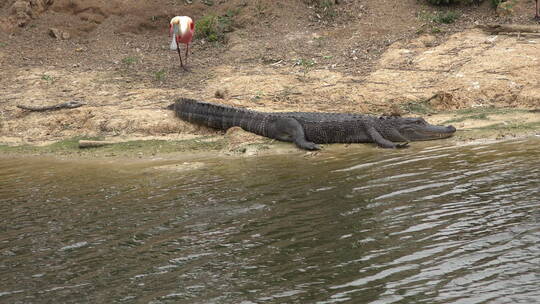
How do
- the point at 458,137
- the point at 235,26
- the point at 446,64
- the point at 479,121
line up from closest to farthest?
the point at 458,137 < the point at 479,121 < the point at 446,64 < the point at 235,26

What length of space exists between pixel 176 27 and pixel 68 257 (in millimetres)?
7858

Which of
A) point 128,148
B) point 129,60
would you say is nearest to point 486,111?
point 128,148

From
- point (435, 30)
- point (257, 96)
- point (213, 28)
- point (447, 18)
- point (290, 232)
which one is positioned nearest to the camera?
point (290, 232)

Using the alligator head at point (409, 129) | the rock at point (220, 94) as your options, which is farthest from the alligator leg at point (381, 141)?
the rock at point (220, 94)

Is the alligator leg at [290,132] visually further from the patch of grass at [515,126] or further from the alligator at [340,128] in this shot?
the patch of grass at [515,126]

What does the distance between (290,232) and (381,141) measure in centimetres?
369

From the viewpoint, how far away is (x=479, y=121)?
9.12m

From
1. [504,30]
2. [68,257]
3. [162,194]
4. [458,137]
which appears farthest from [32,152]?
[504,30]

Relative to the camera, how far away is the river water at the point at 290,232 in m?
4.27

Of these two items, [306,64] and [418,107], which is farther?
[306,64]

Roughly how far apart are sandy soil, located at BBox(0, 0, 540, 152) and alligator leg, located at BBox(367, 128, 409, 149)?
1066 millimetres

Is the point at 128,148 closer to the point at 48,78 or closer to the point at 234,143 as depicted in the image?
the point at 234,143

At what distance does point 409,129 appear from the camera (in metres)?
8.88

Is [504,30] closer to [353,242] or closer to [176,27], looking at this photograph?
[176,27]
